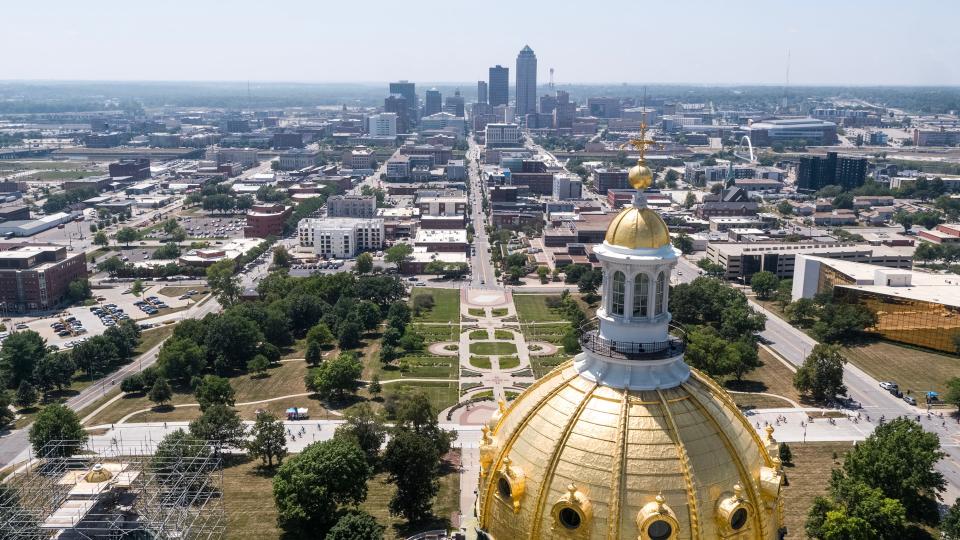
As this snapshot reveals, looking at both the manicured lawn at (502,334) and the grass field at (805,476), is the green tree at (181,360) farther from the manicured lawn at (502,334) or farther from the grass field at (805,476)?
the grass field at (805,476)

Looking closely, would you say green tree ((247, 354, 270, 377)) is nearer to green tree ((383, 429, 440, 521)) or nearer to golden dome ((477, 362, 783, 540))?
green tree ((383, 429, 440, 521))

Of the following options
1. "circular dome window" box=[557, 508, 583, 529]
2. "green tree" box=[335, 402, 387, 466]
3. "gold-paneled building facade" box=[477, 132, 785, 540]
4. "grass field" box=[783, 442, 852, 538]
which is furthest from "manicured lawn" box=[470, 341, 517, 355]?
"circular dome window" box=[557, 508, 583, 529]

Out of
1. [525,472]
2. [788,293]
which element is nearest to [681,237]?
[788,293]

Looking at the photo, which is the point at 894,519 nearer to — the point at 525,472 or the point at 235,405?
the point at 525,472

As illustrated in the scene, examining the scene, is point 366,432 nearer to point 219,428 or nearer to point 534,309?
point 219,428

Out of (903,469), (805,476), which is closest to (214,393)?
(805,476)
